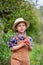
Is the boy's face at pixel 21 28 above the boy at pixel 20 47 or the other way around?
above

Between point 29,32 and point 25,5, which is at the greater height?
point 25,5

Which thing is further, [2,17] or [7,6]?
[2,17]

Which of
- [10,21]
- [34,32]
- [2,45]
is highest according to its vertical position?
[2,45]

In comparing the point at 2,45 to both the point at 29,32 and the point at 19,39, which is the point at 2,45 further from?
the point at 29,32

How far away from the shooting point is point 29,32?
15234 mm

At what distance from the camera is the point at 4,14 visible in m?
11.8

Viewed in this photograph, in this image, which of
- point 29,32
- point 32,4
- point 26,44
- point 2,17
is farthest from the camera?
point 29,32

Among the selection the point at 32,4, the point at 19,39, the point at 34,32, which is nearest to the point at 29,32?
the point at 34,32

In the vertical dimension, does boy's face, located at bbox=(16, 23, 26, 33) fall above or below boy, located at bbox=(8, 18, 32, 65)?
above

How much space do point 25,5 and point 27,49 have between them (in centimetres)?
632

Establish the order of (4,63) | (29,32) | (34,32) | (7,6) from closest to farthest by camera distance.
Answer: (4,63) → (7,6) → (29,32) → (34,32)

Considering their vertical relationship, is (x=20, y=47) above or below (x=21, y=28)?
below

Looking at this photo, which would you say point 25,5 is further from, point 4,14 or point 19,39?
point 19,39

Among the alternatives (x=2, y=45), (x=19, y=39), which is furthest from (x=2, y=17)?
(x=19, y=39)
